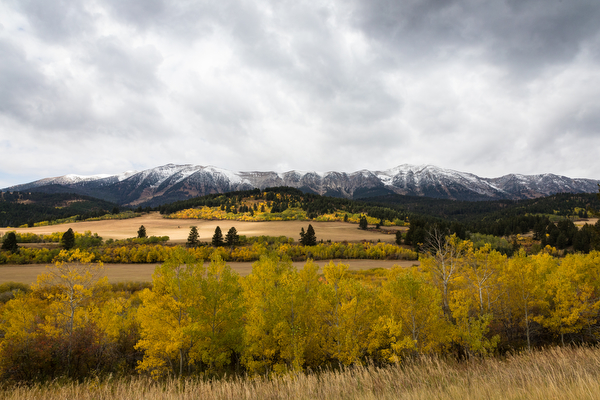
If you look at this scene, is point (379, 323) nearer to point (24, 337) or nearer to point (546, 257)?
point (24, 337)

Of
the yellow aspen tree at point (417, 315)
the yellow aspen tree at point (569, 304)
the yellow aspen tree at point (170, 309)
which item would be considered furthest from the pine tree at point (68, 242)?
the yellow aspen tree at point (569, 304)

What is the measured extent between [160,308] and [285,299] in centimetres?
893

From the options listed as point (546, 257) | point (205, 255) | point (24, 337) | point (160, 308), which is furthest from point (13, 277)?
point (546, 257)

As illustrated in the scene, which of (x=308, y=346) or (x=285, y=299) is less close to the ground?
(x=285, y=299)

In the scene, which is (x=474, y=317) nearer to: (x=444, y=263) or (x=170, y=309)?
(x=444, y=263)

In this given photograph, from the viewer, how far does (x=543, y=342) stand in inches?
1144

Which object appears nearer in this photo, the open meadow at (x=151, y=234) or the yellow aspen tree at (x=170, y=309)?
the yellow aspen tree at (x=170, y=309)

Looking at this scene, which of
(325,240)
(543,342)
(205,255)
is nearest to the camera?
(543,342)

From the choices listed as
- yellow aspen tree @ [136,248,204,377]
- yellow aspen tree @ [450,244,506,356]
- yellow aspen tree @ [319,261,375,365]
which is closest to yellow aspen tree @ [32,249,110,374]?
yellow aspen tree @ [136,248,204,377]

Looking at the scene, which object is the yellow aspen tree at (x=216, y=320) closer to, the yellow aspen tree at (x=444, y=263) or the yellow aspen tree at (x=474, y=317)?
the yellow aspen tree at (x=474, y=317)

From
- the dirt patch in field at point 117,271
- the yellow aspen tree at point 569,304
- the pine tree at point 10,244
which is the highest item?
the pine tree at point 10,244

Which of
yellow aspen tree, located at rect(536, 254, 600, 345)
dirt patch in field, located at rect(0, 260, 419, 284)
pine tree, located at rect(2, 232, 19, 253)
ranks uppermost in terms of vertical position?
pine tree, located at rect(2, 232, 19, 253)

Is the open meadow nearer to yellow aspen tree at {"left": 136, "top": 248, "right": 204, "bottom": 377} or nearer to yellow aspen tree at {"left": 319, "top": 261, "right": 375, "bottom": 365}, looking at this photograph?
yellow aspen tree at {"left": 319, "top": 261, "right": 375, "bottom": 365}

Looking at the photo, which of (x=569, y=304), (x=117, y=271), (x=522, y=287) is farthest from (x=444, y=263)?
(x=117, y=271)
